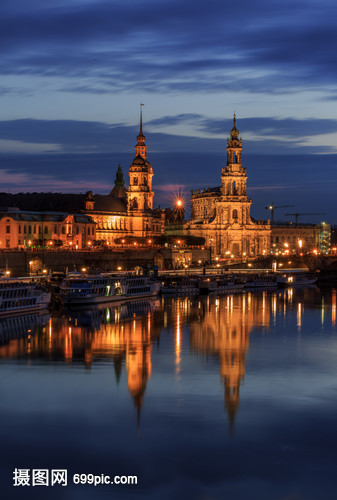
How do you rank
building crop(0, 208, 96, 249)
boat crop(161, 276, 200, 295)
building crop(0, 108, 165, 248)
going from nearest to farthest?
boat crop(161, 276, 200, 295) → building crop(0, 208, 96, 249) → building crop(0, 108, 165, 248)

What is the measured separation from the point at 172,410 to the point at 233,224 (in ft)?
468

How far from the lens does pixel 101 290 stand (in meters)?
84.6

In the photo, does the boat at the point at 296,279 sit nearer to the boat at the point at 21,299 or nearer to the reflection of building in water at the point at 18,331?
the boat at the point at 21,299

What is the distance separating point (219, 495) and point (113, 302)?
6113 cm

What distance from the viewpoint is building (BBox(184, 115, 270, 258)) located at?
176250 mm

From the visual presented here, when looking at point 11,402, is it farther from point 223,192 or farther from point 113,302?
point 223,192

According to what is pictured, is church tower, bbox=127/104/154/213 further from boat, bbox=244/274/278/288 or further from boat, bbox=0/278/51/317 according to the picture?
boat, bbox=0/278/51/317

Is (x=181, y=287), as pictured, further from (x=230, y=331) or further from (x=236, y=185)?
(x=236, y=185)

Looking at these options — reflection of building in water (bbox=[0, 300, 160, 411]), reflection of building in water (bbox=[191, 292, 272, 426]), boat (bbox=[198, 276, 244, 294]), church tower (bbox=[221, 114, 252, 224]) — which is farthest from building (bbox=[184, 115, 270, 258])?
reflection of building in water (bbox=[0, 300, 160, 411])

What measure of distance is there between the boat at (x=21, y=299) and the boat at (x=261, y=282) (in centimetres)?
5641

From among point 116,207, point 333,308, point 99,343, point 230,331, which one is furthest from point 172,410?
point 116,207

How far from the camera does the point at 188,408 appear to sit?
115ft

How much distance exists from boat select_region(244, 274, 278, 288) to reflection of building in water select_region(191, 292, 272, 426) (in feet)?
73.2

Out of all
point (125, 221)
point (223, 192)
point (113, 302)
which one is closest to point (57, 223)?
point (125, 221)
